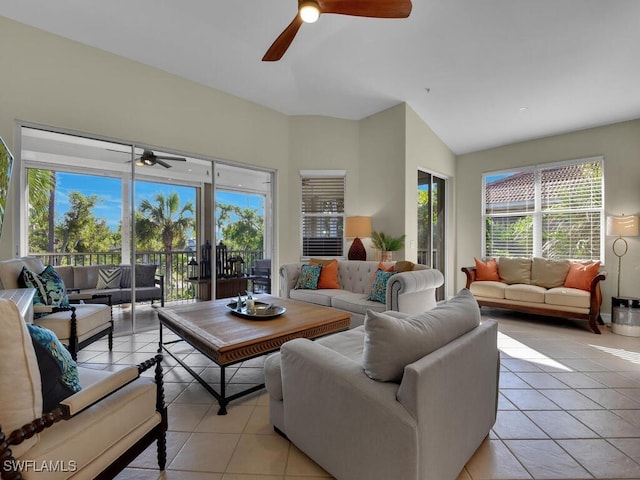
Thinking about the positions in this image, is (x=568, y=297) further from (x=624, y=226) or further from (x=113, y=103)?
(x=113, y=103)

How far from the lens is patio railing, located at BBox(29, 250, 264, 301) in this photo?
3605 millimetres

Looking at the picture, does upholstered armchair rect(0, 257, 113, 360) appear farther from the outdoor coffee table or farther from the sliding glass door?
the sliding glass door

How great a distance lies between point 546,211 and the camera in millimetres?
5023

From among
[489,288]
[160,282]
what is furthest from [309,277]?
[489,288]

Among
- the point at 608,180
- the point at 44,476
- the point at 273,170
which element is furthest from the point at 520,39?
the point at 44,476

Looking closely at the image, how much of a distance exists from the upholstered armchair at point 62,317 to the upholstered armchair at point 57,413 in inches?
63.3

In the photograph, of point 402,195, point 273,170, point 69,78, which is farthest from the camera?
point 273,170

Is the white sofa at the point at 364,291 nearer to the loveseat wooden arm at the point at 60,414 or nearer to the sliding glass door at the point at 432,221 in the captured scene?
the sliding glass door at the point at 432,221

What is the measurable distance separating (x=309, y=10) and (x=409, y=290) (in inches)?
104

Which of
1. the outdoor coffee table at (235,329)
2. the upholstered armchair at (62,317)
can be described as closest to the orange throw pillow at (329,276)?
the outdoor coffee table at (235,329)

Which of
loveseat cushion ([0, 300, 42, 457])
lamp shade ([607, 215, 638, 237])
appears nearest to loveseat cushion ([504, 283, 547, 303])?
lamp shade ([607, 215, 638, 237])

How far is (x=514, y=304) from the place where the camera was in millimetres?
4520

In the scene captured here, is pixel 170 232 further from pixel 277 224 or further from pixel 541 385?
pixel 541 385

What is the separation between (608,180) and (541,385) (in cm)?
372
